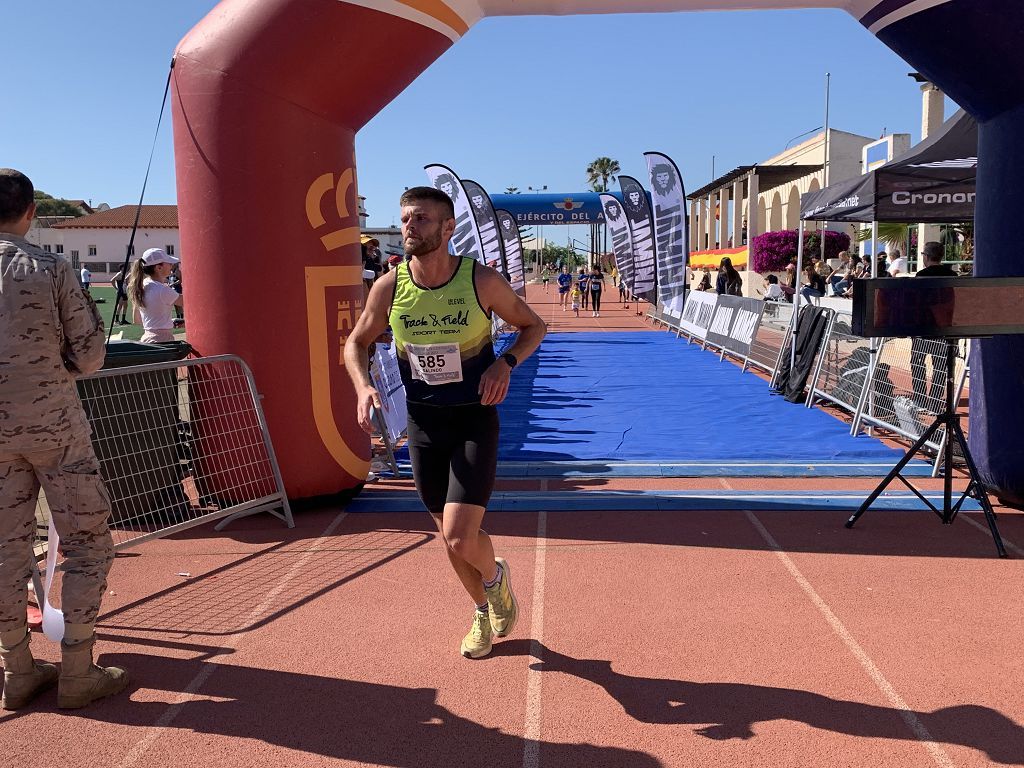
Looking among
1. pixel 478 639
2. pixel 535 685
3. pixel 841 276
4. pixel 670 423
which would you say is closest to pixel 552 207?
pixel 841 276

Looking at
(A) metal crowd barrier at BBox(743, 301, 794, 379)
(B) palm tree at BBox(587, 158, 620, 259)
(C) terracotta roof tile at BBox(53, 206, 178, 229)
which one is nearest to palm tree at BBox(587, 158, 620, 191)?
(B) palm tree at BBox(587, 158, 620, 259)

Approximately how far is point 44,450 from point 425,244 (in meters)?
1.69

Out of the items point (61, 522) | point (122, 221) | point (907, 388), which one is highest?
point (122, 221)

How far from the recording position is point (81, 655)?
3498 millimetres

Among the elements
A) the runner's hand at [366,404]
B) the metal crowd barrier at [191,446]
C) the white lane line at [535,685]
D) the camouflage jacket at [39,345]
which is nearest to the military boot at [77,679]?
the camouflage jacket at [39,345]

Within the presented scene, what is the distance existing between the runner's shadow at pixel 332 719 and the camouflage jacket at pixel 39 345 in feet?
3.83

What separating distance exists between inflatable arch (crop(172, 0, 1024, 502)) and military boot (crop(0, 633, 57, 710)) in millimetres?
2829

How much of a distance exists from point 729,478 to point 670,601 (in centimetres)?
289

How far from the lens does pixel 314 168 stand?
618 cm

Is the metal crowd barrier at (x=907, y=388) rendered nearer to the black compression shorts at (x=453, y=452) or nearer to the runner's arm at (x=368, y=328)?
the black compression shorts at (x=453, y=452)

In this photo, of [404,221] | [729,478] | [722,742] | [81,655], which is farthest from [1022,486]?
[81,655]

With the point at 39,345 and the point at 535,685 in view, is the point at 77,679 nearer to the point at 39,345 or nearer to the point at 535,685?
the point at 39,345

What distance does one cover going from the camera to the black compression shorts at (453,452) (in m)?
3.66

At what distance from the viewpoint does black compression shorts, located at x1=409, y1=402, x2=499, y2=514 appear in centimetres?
366
